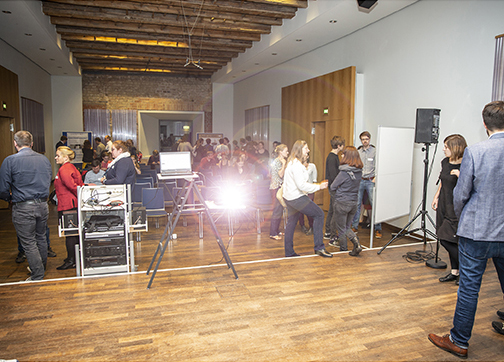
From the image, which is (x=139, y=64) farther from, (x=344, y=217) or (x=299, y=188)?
(x=344, y=217)

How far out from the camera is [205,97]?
53.9 feet

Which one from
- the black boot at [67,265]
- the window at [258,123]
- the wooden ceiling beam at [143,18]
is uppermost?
the wooden ceiling beam at [143,18]

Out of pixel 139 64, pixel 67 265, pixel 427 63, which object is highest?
pixel 139 64

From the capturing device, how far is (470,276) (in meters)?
2.52

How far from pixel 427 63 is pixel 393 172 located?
1.99m

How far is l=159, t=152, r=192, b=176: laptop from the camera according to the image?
13.3ft

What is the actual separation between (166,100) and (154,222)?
9811 mm

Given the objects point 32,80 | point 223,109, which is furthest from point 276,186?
point 223,109

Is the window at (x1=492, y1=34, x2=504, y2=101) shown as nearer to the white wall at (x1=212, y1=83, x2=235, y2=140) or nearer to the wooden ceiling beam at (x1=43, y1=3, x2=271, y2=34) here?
the wooden ceiling beam at (x1=43, y1=3, x2=271, y2=34)

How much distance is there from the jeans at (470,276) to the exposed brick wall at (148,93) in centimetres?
1476

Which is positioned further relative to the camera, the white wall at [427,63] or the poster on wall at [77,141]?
the poster on wall at [77,141]

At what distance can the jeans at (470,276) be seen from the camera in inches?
97.5

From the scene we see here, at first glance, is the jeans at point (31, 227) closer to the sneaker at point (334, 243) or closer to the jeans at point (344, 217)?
the jeans at point (344, 217)

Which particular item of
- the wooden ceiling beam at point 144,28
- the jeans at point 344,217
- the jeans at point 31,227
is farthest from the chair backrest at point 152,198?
the wooden ceiling beam at point 144,28
